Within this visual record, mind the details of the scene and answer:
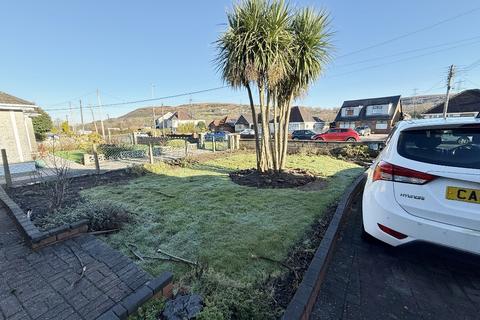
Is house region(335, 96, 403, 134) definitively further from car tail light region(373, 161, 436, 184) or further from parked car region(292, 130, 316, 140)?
car tail light region(373, 161, 436, 184)

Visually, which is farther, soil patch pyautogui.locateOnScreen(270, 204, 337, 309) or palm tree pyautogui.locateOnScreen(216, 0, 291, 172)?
palm tree pyautogui.locateOnScreen(216, 0, 291, 172)

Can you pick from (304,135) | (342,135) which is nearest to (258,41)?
(342,135)

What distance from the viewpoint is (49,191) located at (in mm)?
5109

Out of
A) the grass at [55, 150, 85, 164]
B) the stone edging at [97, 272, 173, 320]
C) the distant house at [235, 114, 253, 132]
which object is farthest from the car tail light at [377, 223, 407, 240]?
the distant house at [235, 114, 253, 132]

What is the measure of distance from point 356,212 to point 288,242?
1795mm

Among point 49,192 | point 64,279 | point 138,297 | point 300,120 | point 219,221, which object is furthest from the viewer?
point 300,120

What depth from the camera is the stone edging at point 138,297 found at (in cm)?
159

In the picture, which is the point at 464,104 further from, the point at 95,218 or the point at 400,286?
the point at 95,218

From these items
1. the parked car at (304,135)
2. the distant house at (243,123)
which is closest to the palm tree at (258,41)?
the parked car at (304,135)

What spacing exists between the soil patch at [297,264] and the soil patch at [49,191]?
4049mm

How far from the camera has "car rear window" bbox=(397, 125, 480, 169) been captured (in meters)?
1.94

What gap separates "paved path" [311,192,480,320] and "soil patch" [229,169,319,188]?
3192 millimetres

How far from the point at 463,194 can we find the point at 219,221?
282 cm

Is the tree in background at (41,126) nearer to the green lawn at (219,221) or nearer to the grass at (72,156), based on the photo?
the grass at (72,156)
